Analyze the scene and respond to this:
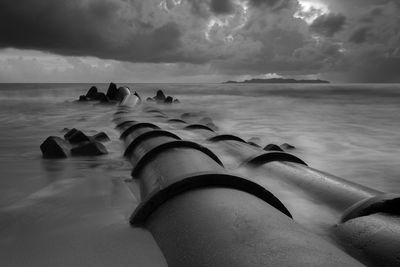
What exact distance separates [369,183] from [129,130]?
4.13 meters

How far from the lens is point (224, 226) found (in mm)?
1774

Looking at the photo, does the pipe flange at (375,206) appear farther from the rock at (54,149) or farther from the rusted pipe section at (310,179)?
the rock at (54,149)

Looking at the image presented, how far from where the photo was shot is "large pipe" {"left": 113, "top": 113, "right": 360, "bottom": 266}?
154cm

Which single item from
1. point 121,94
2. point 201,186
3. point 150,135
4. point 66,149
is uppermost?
point 201,186

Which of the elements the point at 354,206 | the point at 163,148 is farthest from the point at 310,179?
the point at 163,148

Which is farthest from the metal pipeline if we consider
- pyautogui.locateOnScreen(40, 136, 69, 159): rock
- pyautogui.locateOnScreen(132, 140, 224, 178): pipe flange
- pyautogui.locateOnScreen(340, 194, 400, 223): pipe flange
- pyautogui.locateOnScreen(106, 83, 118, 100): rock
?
pyautogui.locateOnScreen(106, 83, 118, 100): rock

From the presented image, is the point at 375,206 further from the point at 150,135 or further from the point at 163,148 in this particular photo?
the point at 150,135

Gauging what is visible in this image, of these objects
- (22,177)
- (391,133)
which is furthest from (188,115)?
(22,177)

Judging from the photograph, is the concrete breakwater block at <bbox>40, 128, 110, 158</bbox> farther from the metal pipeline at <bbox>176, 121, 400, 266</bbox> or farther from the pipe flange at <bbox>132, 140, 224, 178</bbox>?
the metal pipeline at <bbox>176, 121, 400, 266</bbox>

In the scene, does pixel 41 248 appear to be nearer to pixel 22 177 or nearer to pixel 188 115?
pixel 22 177

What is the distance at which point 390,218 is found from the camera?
2490 mm

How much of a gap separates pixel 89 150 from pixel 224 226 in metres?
4.25

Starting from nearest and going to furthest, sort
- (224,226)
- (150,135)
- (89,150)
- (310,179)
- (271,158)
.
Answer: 1. (224,226)
2. (310,179)
3. (271,158)
4. (150,135)
5. (89,150)

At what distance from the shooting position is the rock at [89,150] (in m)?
5.55
